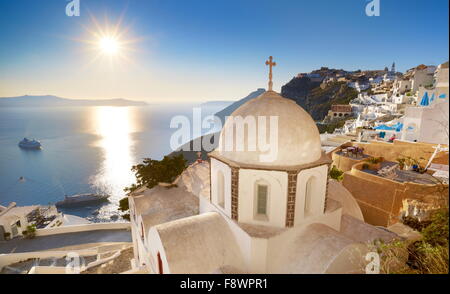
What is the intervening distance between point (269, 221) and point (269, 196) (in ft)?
2.79

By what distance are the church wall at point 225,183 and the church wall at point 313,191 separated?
7.46ft

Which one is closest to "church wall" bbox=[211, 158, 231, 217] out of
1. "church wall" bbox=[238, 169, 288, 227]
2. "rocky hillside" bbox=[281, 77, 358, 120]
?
"church wall" bbox=[238, 169, 288, 227]

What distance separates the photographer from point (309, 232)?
731 centimetres

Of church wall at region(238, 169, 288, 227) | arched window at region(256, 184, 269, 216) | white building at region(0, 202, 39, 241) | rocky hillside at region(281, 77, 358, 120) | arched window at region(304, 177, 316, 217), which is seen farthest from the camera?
rocky hillside at region(281, 77, 358, 120)

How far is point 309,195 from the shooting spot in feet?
25.5

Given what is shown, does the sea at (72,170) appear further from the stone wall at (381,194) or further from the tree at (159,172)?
the stone wall at (381,194)

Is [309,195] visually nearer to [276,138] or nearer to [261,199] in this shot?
[261,199]

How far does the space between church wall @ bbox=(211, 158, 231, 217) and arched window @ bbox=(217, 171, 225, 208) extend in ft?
0.26

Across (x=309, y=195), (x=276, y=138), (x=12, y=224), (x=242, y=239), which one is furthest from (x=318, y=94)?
(x=12, y=224)

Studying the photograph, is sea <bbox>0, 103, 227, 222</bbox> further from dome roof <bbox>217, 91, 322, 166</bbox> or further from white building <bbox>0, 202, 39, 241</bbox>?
dome roof <bbox>217, 91, 322, 166</bbox>

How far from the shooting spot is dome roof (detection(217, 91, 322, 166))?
6.88 metres

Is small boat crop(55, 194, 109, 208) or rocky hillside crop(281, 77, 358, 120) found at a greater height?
rocky hillside crop(281, 77, 358, 120)

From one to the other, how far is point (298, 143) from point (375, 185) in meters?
12.9

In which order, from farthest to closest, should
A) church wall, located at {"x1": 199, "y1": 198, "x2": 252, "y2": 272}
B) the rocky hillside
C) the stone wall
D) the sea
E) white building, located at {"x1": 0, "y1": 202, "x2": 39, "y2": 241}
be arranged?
the rocky hillside → the sea → white building, located at {"x1": 0, "y1": 202, "x2": 39, "y2": 241} → the stone wall → church wall, located at {"x1": 199, "y1": 198, "x2": 252, "y2": 272}
